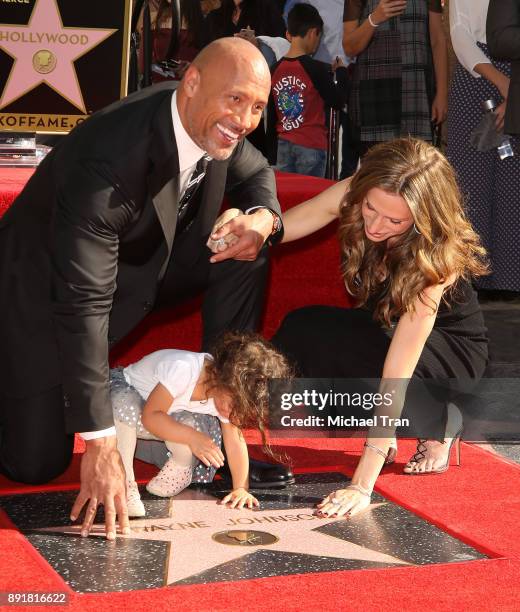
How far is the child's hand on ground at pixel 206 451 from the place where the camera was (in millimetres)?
2869

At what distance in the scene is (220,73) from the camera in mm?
2549

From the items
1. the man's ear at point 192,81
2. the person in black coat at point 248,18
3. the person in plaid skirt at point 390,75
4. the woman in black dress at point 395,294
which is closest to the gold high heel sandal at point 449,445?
the woman in black dress at point 395,294

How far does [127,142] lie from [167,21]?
2886 millimetres

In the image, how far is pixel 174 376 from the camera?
289cm

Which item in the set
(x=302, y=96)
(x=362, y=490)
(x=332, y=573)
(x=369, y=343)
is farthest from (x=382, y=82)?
(x=332, y=573)

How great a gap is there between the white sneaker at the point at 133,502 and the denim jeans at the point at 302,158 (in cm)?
296

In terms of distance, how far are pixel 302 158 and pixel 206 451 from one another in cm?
285

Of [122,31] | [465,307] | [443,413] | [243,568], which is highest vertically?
[122,31]

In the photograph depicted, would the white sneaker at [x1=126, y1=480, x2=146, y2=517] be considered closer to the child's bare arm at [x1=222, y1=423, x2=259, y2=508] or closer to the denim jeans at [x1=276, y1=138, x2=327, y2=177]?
the child's bare arm at [x1=222, y1=423, x2=259, y2=508]

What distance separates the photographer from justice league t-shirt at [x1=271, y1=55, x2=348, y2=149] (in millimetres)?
5355

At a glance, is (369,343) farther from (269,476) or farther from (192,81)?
(192,81)

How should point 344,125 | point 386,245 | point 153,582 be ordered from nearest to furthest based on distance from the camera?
point 153,582 → point 386,245 → point 344,125

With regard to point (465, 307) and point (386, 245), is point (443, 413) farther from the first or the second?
point (386, 245)

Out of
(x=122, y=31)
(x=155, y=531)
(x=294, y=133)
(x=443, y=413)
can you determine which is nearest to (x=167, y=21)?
(x=294, y=133)
